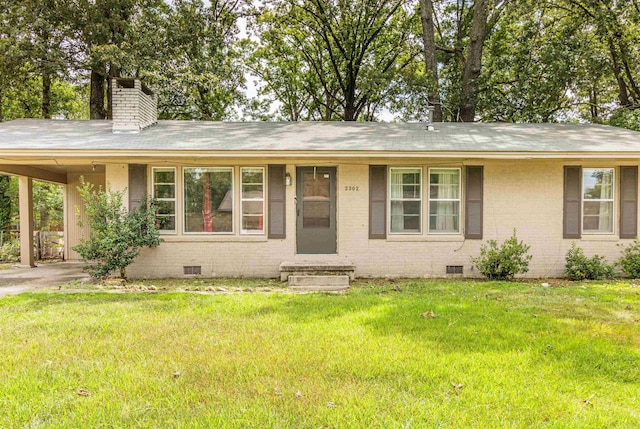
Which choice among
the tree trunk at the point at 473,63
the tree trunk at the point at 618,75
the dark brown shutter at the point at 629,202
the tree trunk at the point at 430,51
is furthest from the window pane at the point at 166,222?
the tree trunk at the point at 618,75

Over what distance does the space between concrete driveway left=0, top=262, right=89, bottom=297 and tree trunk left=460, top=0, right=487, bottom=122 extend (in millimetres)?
13842

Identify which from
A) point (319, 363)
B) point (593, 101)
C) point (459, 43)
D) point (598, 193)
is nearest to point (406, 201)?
point (598, 193)

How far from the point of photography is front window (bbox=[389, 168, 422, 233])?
332 inches

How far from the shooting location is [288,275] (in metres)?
7.68


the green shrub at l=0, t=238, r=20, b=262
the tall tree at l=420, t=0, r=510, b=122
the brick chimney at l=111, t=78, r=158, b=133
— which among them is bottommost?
the green shrub at l=0, t=238, r=20, b=262

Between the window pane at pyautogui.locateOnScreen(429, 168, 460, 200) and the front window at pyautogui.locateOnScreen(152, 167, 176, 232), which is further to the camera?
the window pane at pyautogui.locateOnScreen(429, 168, 460, 200)

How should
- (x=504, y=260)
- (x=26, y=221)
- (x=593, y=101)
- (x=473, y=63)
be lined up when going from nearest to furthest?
(x=504, y=260)
(x=26, y=221)
(x=473, y=63)
(x=593, y=101)

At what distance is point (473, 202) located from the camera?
328 inches

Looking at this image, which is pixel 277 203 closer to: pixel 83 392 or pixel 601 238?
pixel 83 392

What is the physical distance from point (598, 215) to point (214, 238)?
799 centimetres

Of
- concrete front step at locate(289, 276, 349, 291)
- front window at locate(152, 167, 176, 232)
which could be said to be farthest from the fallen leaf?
front window at locate(152, 167, 176, 232)

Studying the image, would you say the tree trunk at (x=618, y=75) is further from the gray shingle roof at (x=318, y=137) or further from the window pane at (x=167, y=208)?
the window pane at (x=167, y=208)

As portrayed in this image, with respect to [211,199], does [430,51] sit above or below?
above

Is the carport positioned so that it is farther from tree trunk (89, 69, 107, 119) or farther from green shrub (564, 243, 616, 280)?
green shrub (564, 243, 616, 280)
